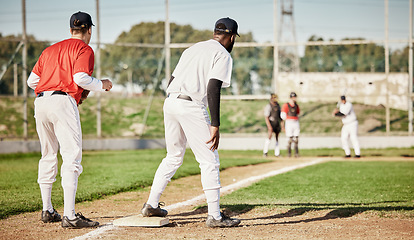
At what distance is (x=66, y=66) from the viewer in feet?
18.2

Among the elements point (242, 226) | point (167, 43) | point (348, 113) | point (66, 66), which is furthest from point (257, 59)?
point (66, 66)

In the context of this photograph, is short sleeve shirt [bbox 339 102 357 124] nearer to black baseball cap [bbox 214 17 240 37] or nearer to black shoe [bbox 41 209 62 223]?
black baseball cap [bbox 214 17 240 37]

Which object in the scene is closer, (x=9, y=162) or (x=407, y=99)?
(x=9, y=162)

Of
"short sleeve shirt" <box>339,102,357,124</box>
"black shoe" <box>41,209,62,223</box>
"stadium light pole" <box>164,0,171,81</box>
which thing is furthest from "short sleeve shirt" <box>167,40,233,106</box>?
"stadium light pole" <box>164,0,171,81</box>

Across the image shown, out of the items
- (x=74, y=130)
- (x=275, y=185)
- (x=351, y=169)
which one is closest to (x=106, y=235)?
(x=74, y=130)

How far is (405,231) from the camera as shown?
17.6 ft

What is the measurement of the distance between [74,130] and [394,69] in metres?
16.9

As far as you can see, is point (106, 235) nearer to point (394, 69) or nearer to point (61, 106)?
point (61, 106)

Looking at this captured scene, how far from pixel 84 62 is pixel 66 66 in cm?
22

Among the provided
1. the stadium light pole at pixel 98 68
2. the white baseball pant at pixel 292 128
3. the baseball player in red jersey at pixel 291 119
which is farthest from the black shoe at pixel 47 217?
the stadium light pole at pixel 98 68

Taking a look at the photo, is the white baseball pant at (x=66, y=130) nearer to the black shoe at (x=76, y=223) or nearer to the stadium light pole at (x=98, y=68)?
the black shoe at (x=76, y=223)

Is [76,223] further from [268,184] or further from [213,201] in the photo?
[268,184]

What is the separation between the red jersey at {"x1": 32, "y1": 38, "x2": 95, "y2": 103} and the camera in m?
5.50

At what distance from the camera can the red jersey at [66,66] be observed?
18.0 ft
